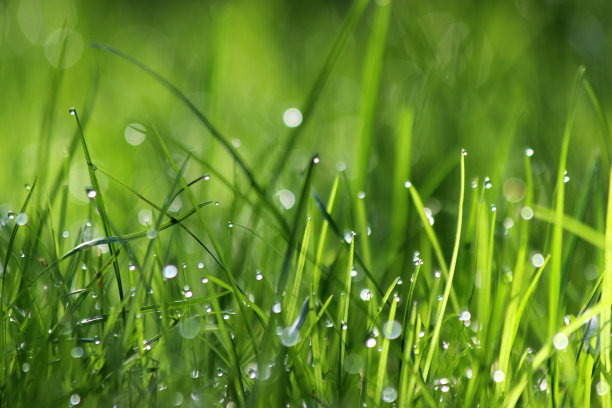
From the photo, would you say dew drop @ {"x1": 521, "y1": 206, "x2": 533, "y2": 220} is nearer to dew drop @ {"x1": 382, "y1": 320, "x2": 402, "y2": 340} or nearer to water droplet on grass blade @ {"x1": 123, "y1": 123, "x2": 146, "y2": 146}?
dew drop @ {"x1": 382, "y1": 320, "x2": 402, "y2": 340}

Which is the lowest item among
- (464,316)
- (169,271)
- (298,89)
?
(464,316)

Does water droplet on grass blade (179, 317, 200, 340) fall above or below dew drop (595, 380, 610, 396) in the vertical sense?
above

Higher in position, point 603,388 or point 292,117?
point 292,117

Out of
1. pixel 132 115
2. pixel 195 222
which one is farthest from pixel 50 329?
pixel 132 115

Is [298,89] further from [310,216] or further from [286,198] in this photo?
[310,216]

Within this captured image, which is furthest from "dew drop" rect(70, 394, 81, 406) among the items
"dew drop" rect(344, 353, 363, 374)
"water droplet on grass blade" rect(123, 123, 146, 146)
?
"water droplet on grass blade" rect(123, 123, 146, 146)

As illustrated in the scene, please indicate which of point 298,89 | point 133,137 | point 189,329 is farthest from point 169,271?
point 298,89
